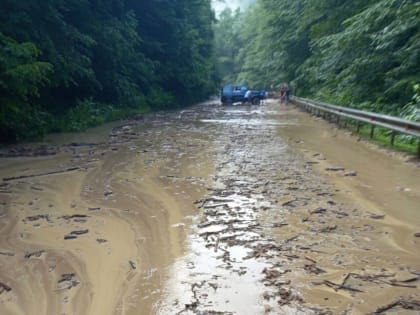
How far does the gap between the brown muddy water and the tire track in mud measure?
0.05ft

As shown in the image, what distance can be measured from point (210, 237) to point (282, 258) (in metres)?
0.95

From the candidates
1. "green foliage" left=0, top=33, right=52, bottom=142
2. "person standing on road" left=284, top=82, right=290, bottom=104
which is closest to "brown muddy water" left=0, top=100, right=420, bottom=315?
"green foliage" left=0, top=33, right=52, bottom=142

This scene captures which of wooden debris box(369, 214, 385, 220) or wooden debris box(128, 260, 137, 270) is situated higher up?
wooden debris box(128, 260, 137, 270)

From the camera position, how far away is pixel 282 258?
4.43 m

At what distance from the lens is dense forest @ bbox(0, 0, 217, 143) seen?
12.7 m

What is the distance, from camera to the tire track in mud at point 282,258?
359cm

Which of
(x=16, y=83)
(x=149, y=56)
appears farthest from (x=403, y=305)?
(x=149, y=56)

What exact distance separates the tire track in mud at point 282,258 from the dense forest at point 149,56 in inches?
277

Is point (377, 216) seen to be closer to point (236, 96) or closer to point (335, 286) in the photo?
point (335, 286)

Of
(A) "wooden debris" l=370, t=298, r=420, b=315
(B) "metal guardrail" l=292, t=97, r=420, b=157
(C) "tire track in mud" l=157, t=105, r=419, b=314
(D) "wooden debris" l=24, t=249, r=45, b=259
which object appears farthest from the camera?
(B) "metal guardrail" l=292, t=97, r=420, b=157

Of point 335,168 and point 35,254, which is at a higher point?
point 35,254

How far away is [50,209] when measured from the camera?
6.23m

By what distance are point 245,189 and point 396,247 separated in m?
2.87

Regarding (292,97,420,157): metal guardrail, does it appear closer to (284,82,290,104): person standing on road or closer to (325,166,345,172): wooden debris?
(325,166,345,172): wooden debris
